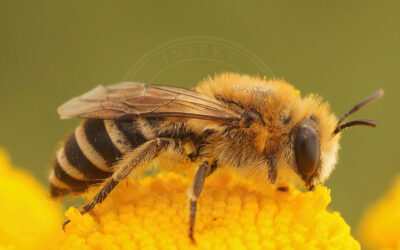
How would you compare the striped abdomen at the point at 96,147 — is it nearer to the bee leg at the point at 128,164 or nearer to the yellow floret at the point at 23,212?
the bee leg at the point at 128,164

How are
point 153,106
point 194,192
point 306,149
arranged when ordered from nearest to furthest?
point 194,192
point 306,149
point 153,106

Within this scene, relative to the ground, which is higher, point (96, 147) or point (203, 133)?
point (203, 133)

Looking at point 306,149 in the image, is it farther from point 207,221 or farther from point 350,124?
point 207,221

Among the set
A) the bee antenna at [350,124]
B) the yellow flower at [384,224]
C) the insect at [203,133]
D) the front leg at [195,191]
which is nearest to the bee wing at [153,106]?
the insect at [203,133]

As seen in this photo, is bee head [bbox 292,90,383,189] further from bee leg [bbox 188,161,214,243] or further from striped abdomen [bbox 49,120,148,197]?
striped abdomen [bbox 49,120,148,197]

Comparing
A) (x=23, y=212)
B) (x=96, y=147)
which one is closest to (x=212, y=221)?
(x=96, y=147)

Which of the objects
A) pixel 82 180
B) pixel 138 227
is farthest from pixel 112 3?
pixel 138 227

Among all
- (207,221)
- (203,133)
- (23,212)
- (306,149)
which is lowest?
(23,212)
